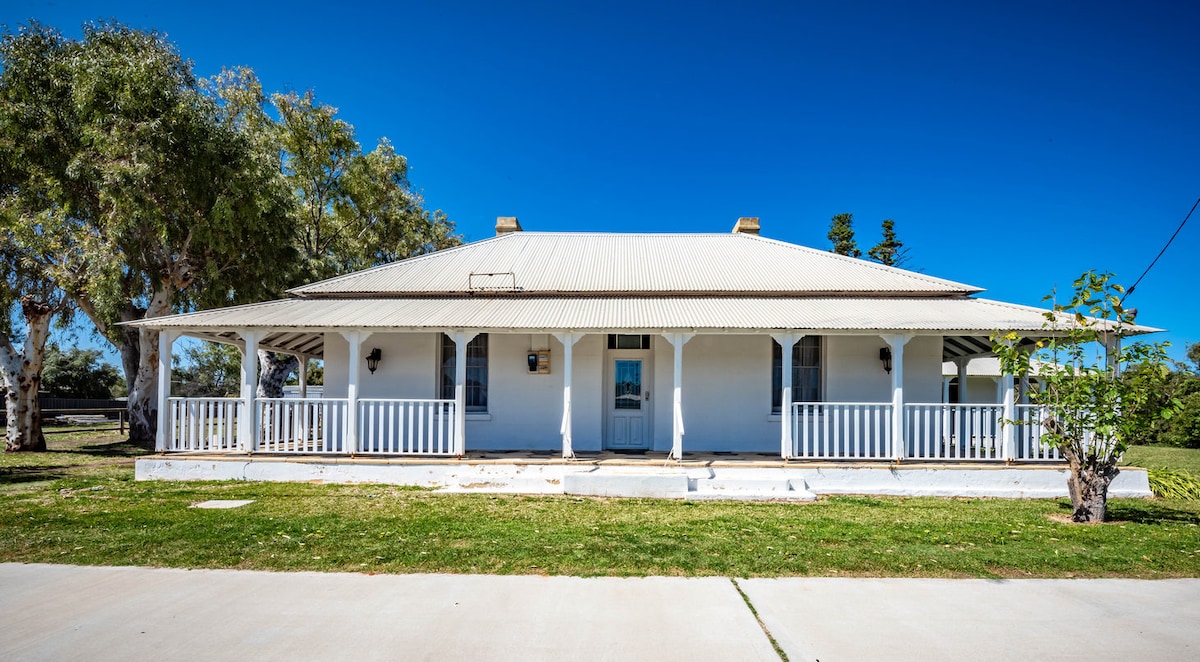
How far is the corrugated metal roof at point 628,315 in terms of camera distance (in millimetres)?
10344

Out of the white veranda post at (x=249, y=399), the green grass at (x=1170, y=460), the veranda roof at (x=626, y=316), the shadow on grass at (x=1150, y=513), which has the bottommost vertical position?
the green grass at (x=1170, y=460)

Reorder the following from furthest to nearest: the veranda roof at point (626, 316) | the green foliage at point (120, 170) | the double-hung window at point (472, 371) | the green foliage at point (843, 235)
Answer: the green foliage at point (843, 235), the green foliage at point (120, 170), the double-hung window at point (472, 371), the veranda roof at point (626, 316)

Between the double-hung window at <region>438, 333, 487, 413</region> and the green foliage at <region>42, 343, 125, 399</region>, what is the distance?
32.9 m

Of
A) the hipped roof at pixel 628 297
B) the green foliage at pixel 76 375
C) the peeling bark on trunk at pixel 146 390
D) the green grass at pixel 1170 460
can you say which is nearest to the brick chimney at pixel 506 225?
the hipped roof at pixel 628 297

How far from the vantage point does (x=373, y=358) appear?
12367 mm

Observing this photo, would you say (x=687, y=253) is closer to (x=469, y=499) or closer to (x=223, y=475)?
(x=469, y=499)

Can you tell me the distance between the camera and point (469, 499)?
902cm

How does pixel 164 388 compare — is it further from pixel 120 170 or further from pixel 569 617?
pixel 569 617

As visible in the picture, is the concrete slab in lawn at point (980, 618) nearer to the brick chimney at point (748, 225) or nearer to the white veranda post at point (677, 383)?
the white veranda post at point (677, 383)

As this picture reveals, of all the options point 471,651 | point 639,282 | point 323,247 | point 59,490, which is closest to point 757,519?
point 471,651

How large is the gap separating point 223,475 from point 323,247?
13.1m

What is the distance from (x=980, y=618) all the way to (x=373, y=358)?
1062 cm

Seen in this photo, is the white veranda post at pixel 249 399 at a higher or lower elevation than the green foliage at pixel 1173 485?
higher

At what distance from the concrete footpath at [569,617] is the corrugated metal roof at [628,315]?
5409 mm
